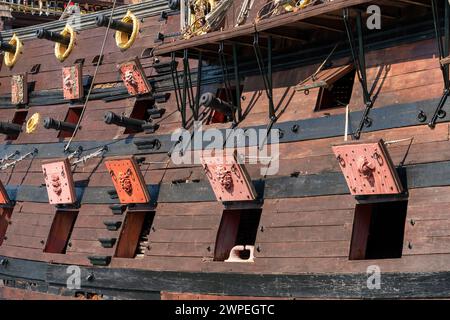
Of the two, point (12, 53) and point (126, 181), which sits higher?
point (12, 53)

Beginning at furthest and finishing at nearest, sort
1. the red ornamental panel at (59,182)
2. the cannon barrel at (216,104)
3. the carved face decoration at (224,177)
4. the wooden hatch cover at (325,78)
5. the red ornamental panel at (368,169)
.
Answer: the red ornamental panel at (59,182)
the cannon barrel at (216,104)
the carved face decoration at (224,177)
the wooden hatch cover at (325,78)
the red ornamental panel at (368,169)

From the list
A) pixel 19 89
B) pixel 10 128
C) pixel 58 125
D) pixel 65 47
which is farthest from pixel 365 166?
pixel 19 89

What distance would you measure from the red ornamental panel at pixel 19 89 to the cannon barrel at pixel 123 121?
425 cm

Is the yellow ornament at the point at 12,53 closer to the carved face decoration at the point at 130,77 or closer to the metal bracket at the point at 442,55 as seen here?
the carved face decoration at the point at 130,77

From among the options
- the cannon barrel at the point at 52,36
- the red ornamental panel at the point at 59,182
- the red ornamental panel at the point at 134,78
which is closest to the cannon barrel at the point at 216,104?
the red ornamental panel at the point at 134,78

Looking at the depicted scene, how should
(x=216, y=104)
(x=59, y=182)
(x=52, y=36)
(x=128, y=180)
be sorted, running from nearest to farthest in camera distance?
(x=216, y=104) → (x=128, y=180) → (x=59, y=182) → (x=52, y=36)

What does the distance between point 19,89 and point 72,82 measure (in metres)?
1.87

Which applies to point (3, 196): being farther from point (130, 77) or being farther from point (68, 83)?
point (130, 77)

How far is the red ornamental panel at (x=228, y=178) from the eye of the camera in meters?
11.8

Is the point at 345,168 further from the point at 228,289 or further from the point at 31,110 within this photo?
the point at 31,110

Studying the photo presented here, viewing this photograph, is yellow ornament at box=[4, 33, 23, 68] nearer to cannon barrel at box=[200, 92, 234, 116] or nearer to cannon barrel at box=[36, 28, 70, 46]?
cannon barrel at box=[36, 28, 70, 46]

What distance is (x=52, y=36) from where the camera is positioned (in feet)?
58.0

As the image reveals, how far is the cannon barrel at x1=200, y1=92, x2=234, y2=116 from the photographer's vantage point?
1280cm

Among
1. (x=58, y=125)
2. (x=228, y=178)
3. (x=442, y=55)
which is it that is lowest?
(x=228, y=178)
